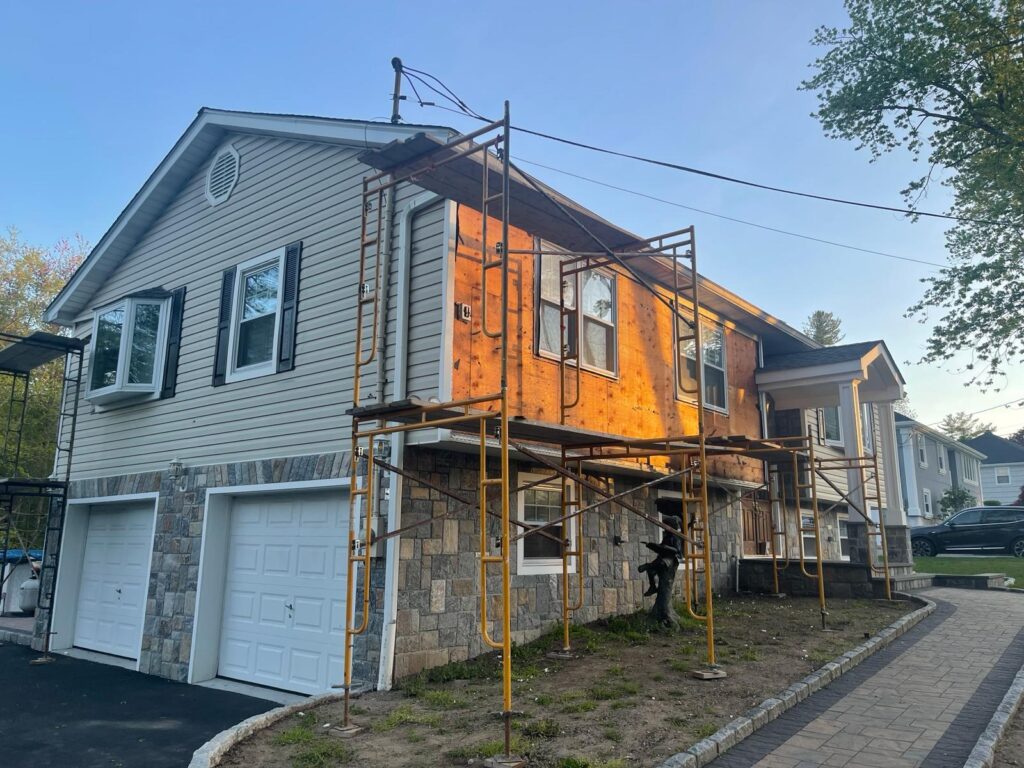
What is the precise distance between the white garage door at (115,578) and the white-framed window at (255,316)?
10.1 feet

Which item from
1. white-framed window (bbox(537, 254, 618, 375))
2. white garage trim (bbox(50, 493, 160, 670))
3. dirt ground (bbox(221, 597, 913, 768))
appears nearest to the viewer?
dirt ground (bbox(221, 597, 913, 768))

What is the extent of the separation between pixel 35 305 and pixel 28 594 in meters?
14.2

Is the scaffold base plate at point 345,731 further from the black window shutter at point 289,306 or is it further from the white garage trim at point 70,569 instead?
the white garage trim at point 70,569

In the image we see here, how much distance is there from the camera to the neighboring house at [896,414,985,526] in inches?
1212

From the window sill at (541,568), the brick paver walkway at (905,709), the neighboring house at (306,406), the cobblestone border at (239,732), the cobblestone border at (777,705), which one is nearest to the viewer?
the cobblestone border at (777,705)

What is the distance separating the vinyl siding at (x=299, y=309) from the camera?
837cm

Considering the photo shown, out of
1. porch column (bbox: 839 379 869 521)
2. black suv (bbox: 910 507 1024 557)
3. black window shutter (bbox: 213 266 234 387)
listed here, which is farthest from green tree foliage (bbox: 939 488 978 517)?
black window shutter (bbox: 213 266 234 387)

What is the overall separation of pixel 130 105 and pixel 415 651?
13.0 m

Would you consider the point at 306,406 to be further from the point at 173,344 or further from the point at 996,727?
the point at 996,727

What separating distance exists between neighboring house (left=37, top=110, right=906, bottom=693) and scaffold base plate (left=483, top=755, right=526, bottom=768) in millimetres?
2610

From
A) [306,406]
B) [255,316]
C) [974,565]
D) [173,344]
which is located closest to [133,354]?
[173,344]

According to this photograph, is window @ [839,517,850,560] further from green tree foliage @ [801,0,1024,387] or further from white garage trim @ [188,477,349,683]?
white garage trim @ [188,477,349,683]

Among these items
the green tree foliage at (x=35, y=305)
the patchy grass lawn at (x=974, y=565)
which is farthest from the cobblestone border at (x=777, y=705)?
the green tree foliage at (x=35, y=305)

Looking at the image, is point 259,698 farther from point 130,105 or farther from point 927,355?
point 927,355
